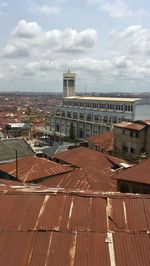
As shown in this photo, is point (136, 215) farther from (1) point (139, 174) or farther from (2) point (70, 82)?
(2) point (70, 82)

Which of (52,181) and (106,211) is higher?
(106,211)

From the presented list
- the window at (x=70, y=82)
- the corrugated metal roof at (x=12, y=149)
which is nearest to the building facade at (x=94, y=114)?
the window at (x=70, y=82)

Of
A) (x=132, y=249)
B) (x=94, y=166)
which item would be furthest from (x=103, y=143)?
(x=132, y=249)

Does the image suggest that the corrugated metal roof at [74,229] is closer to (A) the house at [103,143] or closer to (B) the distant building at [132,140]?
(B) the distant building at [132,140]

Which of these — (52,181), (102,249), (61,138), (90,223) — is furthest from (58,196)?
(61,138)

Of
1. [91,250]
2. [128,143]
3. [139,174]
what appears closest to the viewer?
[91,250]

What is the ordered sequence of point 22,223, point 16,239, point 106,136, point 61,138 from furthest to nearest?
point 61,138
point 106,136
point 22,223
point 16,239

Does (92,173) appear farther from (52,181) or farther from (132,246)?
(132,246)
